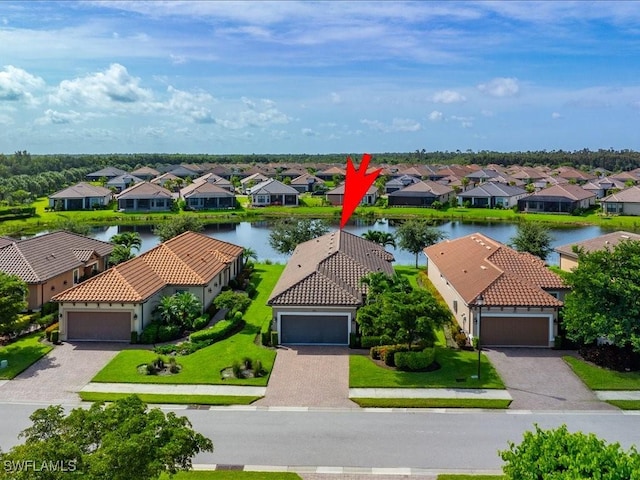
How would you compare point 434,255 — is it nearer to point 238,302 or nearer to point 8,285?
point 238,302

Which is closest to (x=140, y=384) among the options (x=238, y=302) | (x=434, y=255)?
(x=238, y=302)

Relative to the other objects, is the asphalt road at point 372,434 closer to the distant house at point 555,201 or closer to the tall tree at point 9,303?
the tall tree at point 9,303

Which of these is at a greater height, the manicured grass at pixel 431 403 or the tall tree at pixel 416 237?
the tall tree at pixel 416 237

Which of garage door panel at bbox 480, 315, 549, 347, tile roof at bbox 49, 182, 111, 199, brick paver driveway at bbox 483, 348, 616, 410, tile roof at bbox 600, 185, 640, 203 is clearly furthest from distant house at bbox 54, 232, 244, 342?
tile roof at bbox 600, 185, 640, 203

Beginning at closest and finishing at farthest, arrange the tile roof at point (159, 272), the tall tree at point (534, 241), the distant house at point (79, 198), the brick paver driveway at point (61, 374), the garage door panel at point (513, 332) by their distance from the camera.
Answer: the brick paver driveway at point (61, 374) < the garage door panel at point (513, 332) < the tile roof at point (159, 272) < the tall tree at point (534, 241) < the distant house at point (79, 198)

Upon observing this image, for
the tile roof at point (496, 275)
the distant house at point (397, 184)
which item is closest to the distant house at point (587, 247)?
the tile roof at point (496, 275)

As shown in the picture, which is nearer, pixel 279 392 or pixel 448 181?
pixel 279 392

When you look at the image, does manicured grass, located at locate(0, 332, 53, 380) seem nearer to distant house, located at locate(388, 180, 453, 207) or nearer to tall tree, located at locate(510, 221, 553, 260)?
tall tree, located at locate(510, 221, 553, 260)
